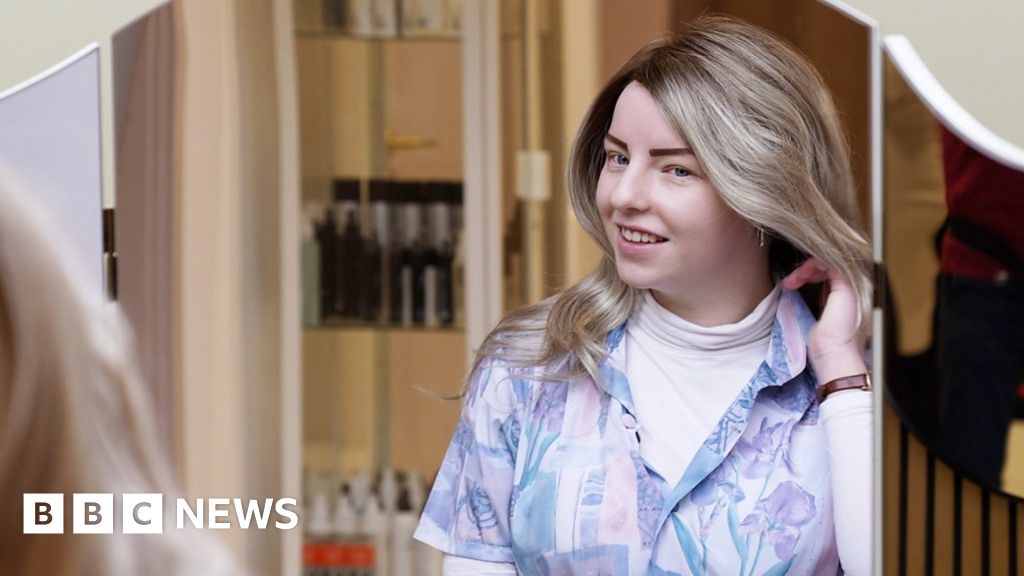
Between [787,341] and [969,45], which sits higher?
[969,45]

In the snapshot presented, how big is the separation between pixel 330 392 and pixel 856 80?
2.12ft

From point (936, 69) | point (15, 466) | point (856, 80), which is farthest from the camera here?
point (936, 69)

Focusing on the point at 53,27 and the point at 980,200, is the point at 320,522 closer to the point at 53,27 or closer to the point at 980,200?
the point at 980,200

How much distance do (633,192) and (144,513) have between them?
0.57 metres

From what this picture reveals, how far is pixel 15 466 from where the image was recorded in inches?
31.4

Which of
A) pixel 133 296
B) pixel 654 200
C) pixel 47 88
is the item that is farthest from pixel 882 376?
pixel 47 88

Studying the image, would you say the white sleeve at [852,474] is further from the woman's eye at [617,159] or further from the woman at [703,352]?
the woman's eye at [617,159]

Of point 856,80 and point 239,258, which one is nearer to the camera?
point 856,80

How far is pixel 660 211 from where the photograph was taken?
1.43 metres

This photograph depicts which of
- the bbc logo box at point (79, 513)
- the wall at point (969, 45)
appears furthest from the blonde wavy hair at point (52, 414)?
the wall at point (969, 45)

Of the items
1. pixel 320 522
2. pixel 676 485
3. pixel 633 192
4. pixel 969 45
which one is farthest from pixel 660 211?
pixel 969 45

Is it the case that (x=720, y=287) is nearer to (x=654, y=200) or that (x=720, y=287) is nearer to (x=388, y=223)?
(x=654, y=200)

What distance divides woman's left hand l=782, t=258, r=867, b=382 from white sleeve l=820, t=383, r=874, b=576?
29 mm

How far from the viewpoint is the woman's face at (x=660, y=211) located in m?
1.42
